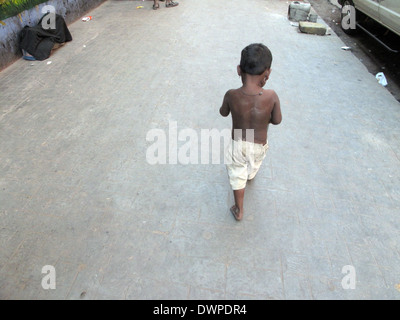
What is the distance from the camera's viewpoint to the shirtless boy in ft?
6.34

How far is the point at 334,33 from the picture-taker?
22.8 ft

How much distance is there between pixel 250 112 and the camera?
2.12 meters

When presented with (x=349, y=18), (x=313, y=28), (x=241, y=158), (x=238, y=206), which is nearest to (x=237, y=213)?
(x=238, y=206)

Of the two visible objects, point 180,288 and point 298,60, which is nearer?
point 180,288

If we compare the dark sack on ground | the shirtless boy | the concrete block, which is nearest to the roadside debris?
the concrete block

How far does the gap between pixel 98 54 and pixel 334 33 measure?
5.88 m

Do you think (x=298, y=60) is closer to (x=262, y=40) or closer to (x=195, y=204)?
(x=262, y=40)

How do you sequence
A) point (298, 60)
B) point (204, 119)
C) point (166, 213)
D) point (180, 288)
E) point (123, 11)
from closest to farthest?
point (180, 288) → point (166, 213) → point (204, 119) → point (298, 60) → point (123, 11)

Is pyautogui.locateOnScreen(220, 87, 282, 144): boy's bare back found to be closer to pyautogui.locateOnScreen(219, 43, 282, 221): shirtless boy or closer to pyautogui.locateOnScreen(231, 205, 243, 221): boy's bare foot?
pyautogui.locateOnScreen(219, 43, 282, 221): shirtless boy

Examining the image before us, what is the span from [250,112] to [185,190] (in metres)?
1.26

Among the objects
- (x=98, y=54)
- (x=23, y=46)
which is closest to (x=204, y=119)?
(x=98, y=54)

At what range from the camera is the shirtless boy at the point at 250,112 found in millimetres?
1933

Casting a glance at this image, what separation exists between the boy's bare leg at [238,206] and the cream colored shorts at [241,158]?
2.6 inches

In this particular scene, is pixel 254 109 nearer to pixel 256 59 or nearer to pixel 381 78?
pixel 256 59
